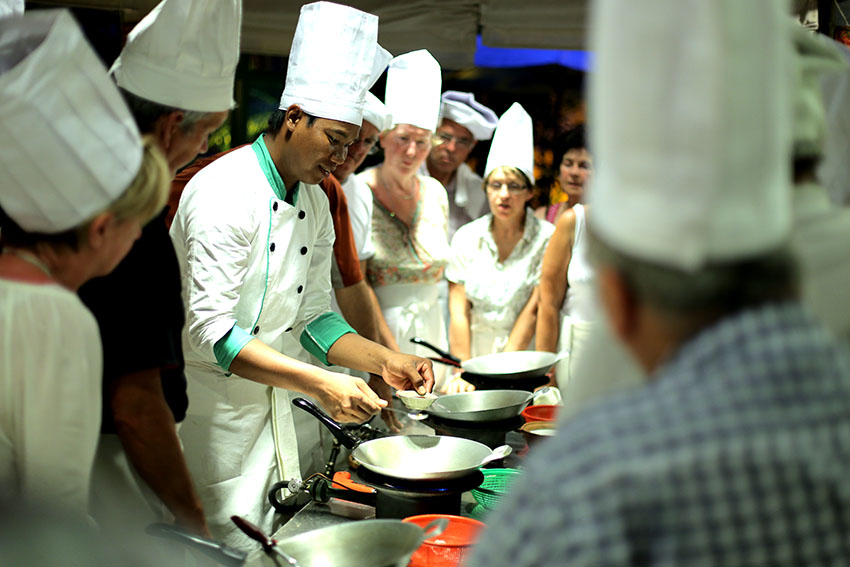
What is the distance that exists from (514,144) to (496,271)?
52 centimetres

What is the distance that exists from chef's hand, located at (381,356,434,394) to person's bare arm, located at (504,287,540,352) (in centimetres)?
106

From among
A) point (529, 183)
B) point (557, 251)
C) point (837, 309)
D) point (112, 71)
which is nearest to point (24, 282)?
point (112, 71)

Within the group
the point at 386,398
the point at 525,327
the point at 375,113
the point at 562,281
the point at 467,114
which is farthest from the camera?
the point at 467,114

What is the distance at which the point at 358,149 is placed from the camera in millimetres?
2875

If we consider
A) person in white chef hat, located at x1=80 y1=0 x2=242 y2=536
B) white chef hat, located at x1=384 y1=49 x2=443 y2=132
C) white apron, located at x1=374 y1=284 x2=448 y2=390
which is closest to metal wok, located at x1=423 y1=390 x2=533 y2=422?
person in white chef hat, located at x1=80 y1=0 x2=242 y2=536

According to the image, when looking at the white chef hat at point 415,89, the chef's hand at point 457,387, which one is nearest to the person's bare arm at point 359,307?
the chef's hand at point 457,387

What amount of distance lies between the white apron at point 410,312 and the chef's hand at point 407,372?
101 centimetres

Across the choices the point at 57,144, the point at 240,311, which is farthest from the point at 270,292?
the point at 57,144

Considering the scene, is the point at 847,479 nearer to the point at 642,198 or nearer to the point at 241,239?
the point at 642,198

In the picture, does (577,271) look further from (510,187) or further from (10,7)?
(10,7)

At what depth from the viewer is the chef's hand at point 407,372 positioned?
208 centimetres

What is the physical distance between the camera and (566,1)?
376cm

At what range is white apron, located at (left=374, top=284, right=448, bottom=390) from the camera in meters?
3.23

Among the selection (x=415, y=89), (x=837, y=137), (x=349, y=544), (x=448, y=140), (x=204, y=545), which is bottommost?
(x=448, y=140)
